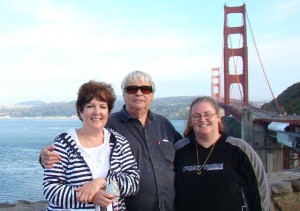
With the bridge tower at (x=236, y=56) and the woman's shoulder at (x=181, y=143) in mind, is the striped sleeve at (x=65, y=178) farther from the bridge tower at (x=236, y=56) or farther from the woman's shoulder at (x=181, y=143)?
the bridge tower at (x=236, y=56)

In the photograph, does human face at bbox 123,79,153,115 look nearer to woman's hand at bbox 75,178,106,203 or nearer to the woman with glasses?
the woman with glasses

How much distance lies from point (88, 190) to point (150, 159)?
70 cm

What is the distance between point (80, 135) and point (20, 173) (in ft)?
80.3

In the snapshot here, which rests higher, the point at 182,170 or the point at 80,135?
the point at 80,135

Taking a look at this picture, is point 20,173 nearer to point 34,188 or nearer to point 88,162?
point 34,188

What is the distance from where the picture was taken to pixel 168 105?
334 feet

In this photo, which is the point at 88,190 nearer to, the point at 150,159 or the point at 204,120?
the point at 150,159

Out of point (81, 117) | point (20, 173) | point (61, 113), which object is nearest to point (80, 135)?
point (81, 117)

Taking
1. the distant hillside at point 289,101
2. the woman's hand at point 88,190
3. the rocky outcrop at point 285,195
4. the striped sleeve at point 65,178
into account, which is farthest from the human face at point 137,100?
the distant hillside at point 289,101

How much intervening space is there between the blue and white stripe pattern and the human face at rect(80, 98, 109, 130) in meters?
0.14

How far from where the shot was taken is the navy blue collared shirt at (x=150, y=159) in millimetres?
2842

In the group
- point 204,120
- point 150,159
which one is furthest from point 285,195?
point 150,159

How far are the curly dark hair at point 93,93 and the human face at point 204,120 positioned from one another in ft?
2.19

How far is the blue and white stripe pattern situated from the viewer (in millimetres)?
2354
